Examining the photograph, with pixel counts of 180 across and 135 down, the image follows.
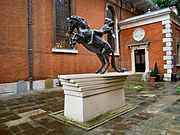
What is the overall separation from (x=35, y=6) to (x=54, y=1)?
1.30m

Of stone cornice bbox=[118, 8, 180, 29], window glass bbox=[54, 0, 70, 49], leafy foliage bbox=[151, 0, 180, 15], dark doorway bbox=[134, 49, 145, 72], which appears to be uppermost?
leafy foliage bbox=[151, 0, 180, 15]

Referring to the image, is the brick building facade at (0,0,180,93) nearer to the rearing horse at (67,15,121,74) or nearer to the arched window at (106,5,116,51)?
the arched window at (106,5,116,51)

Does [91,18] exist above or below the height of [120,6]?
below

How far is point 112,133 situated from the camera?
2.76 m

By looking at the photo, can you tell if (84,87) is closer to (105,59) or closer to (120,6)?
(105,59)

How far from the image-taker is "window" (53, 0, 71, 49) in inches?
358

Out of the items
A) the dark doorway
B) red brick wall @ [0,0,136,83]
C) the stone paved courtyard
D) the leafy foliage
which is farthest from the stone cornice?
the stone paved courtyard

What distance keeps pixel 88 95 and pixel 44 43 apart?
5.97 meters

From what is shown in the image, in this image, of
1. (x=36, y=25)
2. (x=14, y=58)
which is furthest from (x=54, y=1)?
(x=14, y=58)

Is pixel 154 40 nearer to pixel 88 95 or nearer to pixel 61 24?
pixel 61 24

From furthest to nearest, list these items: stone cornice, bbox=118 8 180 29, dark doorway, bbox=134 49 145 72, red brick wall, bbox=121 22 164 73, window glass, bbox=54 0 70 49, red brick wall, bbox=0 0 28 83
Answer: dark doorway, bbox=134 49 145 72, red brick wall, bbox=121 22 164 73, stone cornice, bbox=118 8 180 29, window glass, bbox=54 0 70 49, red brick wall, bbox=0 0 28 83

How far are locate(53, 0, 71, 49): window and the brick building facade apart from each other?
191mm

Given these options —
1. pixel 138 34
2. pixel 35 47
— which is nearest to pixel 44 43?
pixel 35 47

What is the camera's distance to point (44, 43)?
27.9 feet
